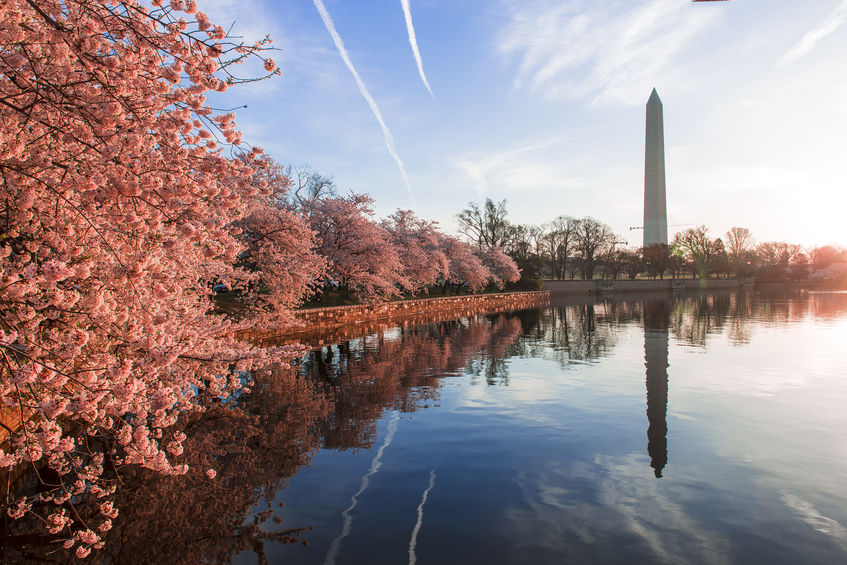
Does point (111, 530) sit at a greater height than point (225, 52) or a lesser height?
lesser

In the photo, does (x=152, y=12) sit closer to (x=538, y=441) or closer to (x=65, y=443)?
(x=65, y=443)

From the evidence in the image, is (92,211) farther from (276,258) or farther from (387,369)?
(276,258)

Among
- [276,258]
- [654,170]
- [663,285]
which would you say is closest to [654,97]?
[654,170]

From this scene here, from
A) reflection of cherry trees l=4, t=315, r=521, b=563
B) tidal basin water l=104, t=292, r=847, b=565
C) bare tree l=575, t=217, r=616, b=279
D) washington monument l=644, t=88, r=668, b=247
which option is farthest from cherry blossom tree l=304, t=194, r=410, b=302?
bare tree l=575, t=217, r=616, b=279

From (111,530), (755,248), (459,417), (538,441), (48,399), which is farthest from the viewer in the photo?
(755,248)

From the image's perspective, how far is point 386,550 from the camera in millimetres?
5438

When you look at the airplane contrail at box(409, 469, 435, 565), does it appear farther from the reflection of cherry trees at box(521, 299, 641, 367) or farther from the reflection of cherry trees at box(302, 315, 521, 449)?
the reflection of cherry trees at box(521, 299, 641, 367)

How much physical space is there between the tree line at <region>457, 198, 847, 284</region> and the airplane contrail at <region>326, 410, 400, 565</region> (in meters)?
65.9

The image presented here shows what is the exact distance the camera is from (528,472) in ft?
24.7

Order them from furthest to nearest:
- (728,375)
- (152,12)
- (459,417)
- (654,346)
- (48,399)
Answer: (654,346)
(728,375)
(459,417)
(152,12)
(48,399)

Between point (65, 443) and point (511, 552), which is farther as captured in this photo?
point (511, 552)

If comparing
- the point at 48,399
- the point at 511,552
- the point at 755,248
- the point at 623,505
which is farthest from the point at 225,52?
the point at 755,248

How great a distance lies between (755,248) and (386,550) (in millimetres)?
142370

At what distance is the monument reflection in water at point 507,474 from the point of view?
552 centimetres
